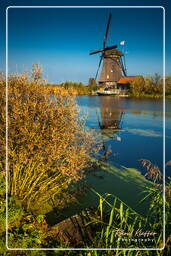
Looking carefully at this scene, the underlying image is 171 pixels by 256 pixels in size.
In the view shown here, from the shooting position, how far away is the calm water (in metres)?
6.74

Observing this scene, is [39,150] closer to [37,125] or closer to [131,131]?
[37,125]

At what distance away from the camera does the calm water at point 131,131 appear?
6.74 m

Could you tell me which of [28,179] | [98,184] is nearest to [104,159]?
[98,184]

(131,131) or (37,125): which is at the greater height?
(37,125)

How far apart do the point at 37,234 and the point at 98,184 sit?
2.38 meters

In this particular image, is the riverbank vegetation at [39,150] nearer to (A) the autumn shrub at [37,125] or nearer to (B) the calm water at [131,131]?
(A) the autumn shrub at [37,125]

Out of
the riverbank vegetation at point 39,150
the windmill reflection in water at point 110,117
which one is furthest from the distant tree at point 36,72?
the windmill reflection in water at point 110,117

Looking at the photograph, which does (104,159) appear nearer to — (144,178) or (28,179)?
(144,178)

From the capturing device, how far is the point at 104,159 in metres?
6.61

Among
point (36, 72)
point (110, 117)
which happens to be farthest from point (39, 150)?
point (110, 117)

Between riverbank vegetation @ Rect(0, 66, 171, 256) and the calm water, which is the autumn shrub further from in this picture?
the calm water

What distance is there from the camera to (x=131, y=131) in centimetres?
1032

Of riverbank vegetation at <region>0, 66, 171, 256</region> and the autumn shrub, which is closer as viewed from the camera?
riverbank vegetation at <region>0, 66, 171, 256</region>

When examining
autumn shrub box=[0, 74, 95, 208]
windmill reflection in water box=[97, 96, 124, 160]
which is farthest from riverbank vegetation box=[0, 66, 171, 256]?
windmill reflection in water box=[97, 96, 124, 160]
